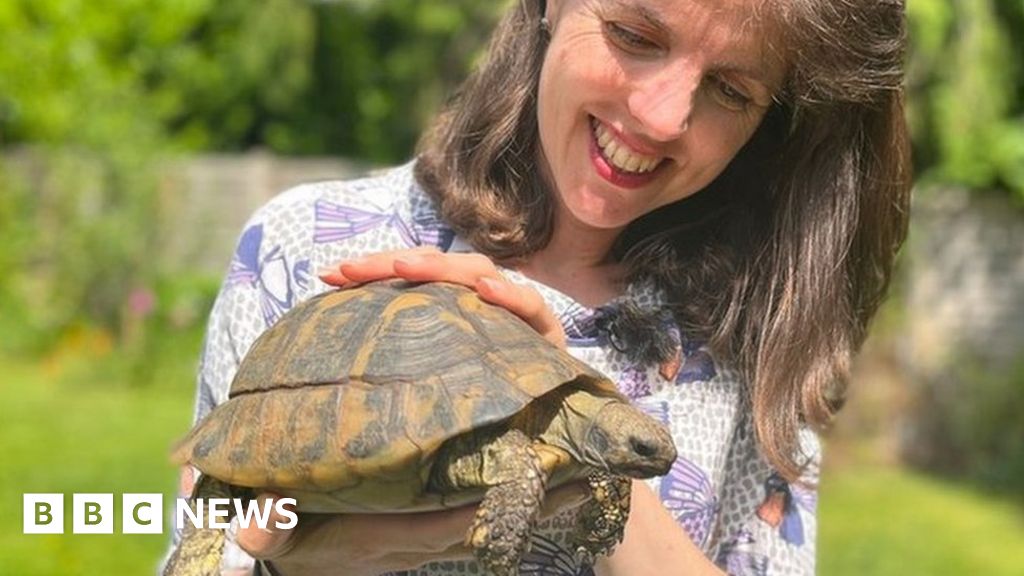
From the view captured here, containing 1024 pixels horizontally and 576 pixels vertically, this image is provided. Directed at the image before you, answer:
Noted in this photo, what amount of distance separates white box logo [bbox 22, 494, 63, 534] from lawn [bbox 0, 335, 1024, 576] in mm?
235

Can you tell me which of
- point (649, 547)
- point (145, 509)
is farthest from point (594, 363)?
point (145, 509)

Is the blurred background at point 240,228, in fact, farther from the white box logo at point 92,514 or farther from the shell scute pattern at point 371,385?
the shell scute pattern at point 371,385

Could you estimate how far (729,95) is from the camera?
7.72ft

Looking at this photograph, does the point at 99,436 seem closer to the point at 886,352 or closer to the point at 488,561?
the point at 886,352

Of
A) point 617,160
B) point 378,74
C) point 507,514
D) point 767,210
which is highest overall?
point 617,160

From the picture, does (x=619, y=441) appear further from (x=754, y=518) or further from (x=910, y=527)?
(x=910, y=527)

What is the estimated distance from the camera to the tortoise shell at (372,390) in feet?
6.69

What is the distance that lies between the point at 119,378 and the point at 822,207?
9.76 metres

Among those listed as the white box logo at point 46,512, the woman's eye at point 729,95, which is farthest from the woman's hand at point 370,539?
the white box logo at point 46,512

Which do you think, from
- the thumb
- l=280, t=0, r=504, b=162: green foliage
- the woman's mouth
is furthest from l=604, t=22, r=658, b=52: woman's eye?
→ l=280, t=0, r=504, b=162: green foliage

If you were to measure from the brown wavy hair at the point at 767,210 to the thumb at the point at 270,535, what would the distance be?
63 cm

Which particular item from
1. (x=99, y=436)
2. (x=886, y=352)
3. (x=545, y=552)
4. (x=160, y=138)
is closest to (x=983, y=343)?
(x=886, y=352)

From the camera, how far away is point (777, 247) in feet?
8.55

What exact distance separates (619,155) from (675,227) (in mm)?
382
